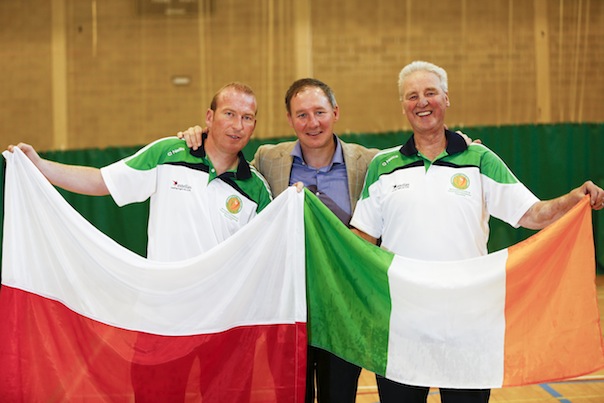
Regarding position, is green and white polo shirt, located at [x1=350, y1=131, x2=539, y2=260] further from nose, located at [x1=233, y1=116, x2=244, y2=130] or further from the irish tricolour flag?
nose, located at [x1=233, y1=116, x2=244, y2=130]

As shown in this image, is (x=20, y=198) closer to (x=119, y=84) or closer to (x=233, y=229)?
(x=233, y=229)

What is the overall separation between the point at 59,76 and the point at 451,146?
6216 millimetres

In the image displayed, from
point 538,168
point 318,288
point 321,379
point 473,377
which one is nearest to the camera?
point 473,377

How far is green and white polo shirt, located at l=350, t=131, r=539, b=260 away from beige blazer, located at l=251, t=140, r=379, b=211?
8.3 inches

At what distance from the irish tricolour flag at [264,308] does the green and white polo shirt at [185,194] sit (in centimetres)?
19

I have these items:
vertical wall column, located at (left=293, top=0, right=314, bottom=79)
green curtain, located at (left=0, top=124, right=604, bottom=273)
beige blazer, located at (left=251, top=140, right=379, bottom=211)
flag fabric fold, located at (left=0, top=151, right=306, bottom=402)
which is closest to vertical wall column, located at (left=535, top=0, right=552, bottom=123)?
green curtain, located at (left=0, top=124, right=604, bottom=273)

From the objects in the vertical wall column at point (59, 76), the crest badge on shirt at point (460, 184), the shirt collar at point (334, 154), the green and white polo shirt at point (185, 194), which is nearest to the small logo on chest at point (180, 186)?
the green and white polo shirt at point (185, 194)

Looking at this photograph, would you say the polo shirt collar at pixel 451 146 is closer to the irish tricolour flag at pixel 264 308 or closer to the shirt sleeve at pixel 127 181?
the irish tricolour flag at pixel 264 308

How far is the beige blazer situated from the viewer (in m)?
2.75

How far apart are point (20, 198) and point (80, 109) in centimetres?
532

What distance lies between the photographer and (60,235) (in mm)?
2492

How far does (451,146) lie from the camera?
2.50m

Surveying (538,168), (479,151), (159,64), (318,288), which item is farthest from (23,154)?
(538,168)

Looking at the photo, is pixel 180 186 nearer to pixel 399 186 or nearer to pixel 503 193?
pixel 399 186
